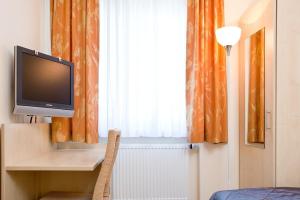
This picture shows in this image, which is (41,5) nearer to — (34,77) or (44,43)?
(44,43)

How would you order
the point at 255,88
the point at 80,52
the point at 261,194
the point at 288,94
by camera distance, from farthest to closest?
the point at 80,52 → the point at 255,88 → the point at 288,94 → the point at 261,194

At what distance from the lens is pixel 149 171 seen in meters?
3.15

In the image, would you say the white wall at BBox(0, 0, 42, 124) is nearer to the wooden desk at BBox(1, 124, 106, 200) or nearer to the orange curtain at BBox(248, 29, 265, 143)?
the wooden desk at BBox(1, 124, 106, 200)

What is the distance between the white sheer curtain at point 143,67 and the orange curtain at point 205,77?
149mm

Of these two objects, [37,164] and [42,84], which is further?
[42,84]

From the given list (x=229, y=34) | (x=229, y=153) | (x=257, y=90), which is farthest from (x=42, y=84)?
(x=229, y=153)

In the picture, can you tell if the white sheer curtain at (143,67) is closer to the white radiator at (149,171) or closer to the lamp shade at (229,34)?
the white radiator at (149,171)

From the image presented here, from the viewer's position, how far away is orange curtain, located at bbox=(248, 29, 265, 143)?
253cm

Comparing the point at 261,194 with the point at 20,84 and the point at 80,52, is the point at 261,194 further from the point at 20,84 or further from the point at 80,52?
the point at 80,52

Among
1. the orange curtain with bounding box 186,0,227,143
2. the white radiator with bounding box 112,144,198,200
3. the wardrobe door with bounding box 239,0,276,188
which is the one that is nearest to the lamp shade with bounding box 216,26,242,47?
the wardrobe door with bounding box 239,0,276,188

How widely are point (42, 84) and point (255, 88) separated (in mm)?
1930

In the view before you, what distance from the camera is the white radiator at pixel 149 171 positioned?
10.3 feet

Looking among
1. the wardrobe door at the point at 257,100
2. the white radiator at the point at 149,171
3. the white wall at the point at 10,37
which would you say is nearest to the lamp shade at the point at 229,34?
the wardrobe door at the point at 257,100

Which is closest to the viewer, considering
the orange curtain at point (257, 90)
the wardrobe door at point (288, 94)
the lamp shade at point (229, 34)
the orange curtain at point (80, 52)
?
the wardrobe door at point (288, 94)
